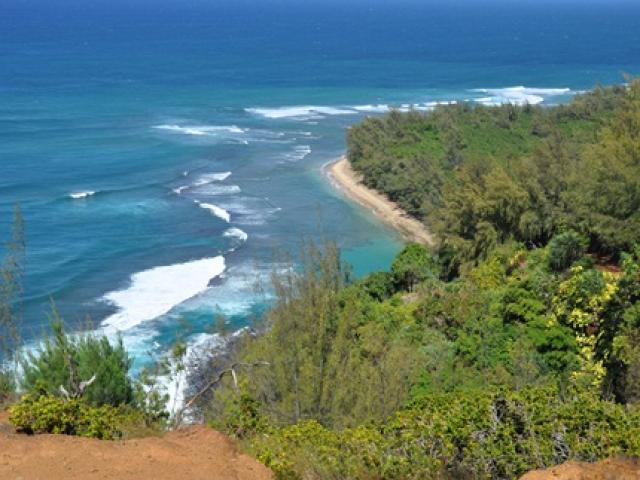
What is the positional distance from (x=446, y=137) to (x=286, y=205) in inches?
661

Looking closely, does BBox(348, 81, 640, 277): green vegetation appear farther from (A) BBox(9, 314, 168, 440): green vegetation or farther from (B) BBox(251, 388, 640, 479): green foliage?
(A) BBox(9, 314, 168, 440): green vegetation

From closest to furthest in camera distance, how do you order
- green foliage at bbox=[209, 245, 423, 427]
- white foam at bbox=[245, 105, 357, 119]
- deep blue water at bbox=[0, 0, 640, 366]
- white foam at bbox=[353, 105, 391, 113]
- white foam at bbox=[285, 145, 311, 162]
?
green foliage at bbox=[209, 245, 423, 427] → deep blue water at bbox=[0, 0, 640, 366] → white foam at bbox=[285, 145, 311, 162] → white foam at bbox=[245, 105, 357, 119] → white foam at bbox=[353, 105, 391, 113]

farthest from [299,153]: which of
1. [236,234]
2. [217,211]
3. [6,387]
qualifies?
[6,387]

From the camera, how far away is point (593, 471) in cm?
1239

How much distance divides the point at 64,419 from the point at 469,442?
6.90 meters

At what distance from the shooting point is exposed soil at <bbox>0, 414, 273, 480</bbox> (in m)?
13.0

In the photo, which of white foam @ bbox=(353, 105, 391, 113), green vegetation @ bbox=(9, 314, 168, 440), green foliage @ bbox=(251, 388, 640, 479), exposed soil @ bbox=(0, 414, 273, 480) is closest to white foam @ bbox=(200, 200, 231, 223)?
green vegetation @ bbox=(9, 314, 168, 440)

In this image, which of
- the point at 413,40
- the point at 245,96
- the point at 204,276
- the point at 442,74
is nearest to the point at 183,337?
the point at 204,276

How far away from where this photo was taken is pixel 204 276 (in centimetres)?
4644

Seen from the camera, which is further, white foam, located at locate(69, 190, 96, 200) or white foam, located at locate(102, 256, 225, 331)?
Result: white foam, located at locate(69, 190, 96, 200)

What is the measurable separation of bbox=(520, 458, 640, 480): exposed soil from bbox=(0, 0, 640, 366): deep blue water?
87.9ft

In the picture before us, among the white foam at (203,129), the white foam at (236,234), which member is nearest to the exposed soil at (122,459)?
the white foam at (236,234)

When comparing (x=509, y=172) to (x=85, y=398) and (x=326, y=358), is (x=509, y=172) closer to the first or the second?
(x=326, y=358)

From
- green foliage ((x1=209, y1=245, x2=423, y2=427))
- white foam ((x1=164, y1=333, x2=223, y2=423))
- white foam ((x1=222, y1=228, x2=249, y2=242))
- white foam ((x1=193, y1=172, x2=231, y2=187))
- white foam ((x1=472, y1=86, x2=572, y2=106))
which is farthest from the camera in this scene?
white foam ((x1=472, y1=86, x2=572, y2=106))
